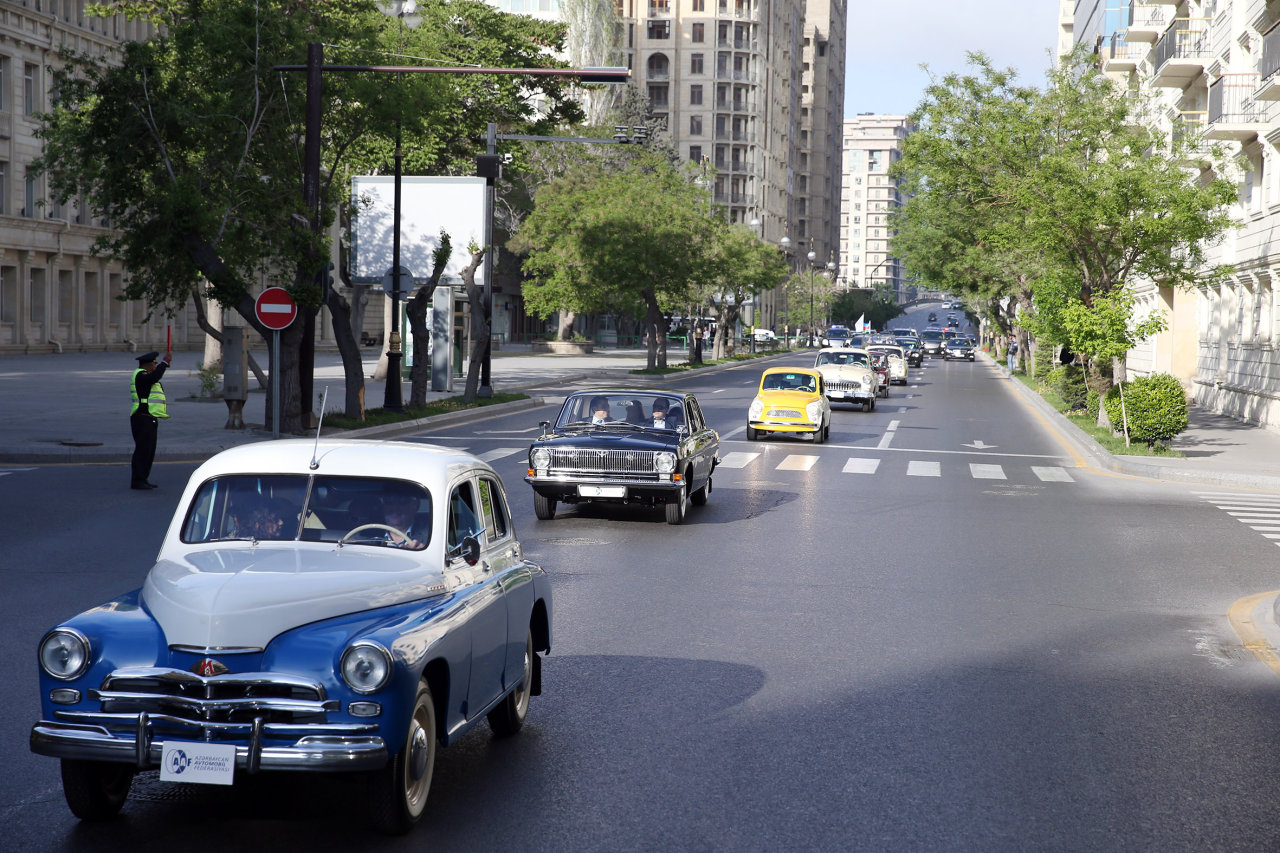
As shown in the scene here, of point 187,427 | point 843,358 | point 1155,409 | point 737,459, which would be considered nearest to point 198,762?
point 737,459

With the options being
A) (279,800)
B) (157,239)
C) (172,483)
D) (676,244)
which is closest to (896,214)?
(676,244)

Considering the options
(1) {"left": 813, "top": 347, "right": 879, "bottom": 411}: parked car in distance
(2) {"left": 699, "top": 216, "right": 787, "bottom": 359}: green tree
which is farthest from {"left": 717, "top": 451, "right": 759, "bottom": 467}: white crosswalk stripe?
(2) {"left": 699, "top": 216, "right": 787, "bottom": 359}: green tree

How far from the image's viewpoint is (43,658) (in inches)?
208

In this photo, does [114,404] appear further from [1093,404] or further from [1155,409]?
[1093,404]

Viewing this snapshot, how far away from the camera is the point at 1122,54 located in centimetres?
5934

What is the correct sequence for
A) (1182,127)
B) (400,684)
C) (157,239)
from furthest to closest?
(1182,127) → (157,239) → (400,684)

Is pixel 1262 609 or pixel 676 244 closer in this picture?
pixel 1262 609

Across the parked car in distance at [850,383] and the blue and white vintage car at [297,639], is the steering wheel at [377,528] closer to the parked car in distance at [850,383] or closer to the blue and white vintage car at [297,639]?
the blue and white vintage car at [297,639]

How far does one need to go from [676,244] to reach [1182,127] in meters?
27.4

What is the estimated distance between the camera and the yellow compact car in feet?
90.6

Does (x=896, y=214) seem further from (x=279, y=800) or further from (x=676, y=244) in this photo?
(x=279, y=800)

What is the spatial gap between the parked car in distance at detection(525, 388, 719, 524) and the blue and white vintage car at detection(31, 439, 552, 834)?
8635mm

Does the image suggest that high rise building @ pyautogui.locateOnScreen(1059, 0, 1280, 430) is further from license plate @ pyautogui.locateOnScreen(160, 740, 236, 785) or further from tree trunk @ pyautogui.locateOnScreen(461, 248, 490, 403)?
license plate @ pyautogui.locateOnScreen(160, 740, 236, 785)

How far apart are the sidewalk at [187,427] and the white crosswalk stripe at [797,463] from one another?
16.7ft
